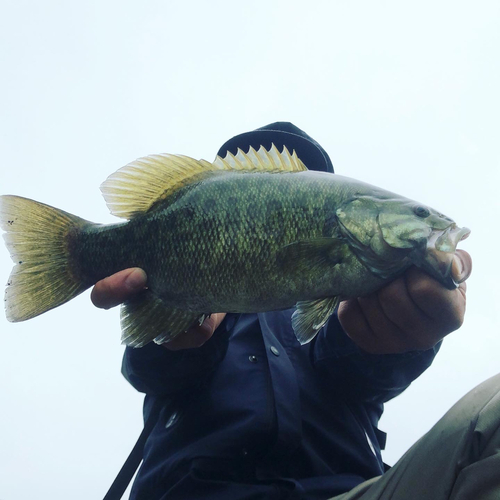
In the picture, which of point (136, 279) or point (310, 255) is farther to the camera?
point (136, 279)

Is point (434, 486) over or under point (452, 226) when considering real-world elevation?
under

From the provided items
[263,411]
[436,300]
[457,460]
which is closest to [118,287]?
[263,411]

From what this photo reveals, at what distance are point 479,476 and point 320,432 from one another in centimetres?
90

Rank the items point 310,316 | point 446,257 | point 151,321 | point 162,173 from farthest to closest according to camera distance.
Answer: point 162,173 < point 151,321 < point 310,316 < point 446,257

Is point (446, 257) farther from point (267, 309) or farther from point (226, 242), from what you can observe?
point (226, 242)

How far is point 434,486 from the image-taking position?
1.40 metres

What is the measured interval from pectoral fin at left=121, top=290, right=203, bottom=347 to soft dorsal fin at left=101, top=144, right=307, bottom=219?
0.36 meters

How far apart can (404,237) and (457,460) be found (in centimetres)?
71

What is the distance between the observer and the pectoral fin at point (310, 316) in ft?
5.39

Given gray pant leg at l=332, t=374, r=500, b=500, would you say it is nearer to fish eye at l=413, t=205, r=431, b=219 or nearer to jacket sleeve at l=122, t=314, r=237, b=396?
fish eye at l=413, t=205, r=431, b=219

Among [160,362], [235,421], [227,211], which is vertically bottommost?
[235,421]

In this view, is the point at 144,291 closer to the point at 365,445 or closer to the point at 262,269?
the point at 262,269

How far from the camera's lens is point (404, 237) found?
5.27 feet

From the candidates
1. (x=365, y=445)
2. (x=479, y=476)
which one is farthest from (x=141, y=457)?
(x=479, y=476)
